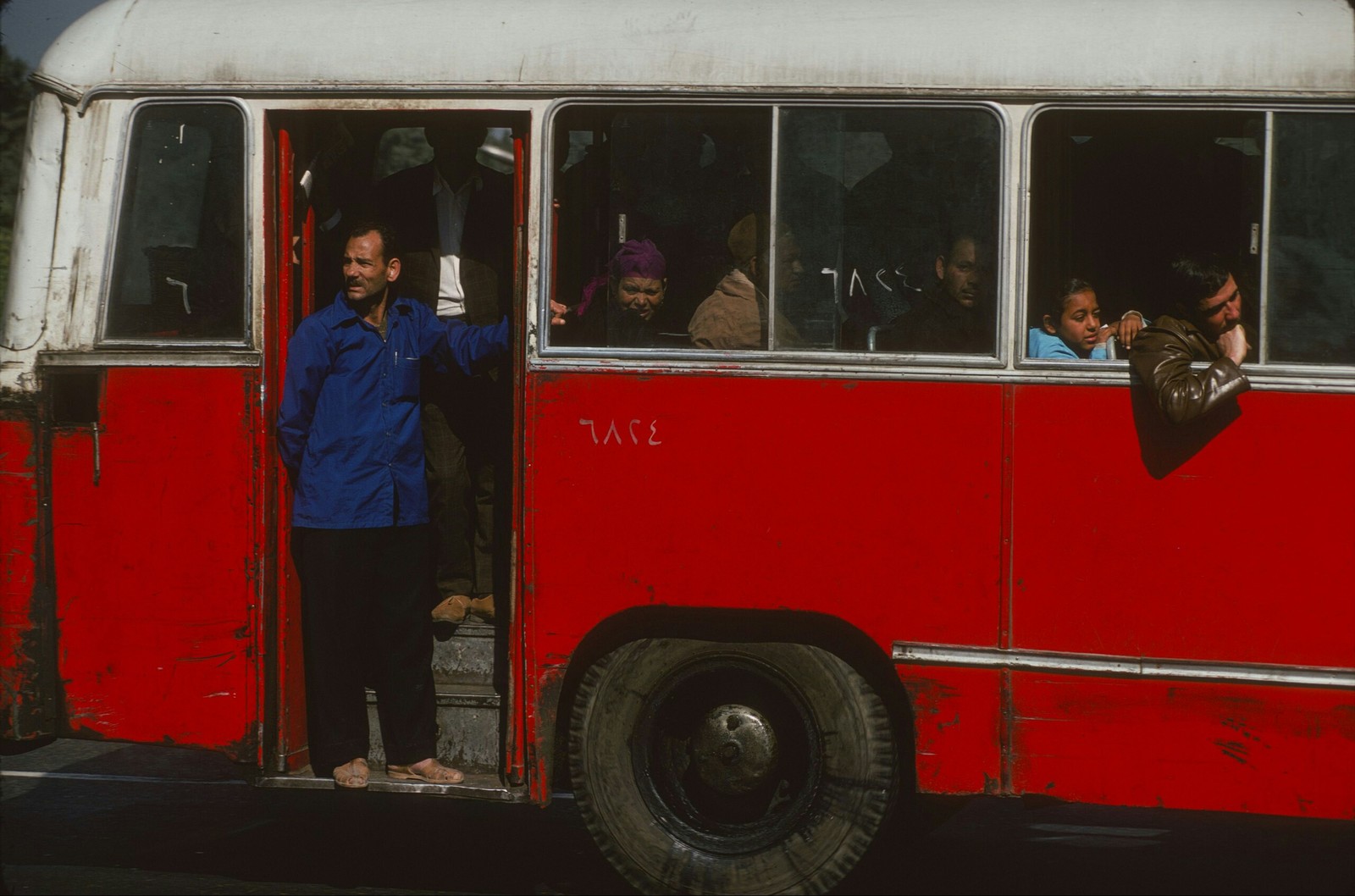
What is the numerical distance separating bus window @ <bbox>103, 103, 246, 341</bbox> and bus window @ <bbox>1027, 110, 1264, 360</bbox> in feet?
8.41

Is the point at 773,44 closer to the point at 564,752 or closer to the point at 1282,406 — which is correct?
the point at 1282,406

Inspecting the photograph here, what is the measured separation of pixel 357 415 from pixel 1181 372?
103 inches

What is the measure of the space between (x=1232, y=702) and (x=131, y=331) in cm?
363

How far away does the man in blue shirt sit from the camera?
192 inches

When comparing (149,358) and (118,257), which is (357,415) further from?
(118,257)

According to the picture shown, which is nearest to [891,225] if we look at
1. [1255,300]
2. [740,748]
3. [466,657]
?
[1255,300]

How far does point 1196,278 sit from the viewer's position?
4426 mm

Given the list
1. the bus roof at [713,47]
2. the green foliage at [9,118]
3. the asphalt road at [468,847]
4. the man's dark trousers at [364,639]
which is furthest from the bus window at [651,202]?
the green foliage at [9,118]

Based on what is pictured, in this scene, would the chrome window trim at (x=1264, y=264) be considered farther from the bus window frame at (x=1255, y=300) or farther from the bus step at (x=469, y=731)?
the bus step at (x=469, y=731)

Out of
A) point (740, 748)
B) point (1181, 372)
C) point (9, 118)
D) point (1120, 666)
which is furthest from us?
point (9, 118)

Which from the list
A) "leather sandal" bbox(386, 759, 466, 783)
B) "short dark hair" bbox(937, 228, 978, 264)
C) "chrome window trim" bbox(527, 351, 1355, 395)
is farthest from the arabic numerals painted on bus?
"leather sandal" bbox(386, 759, 466, 783)

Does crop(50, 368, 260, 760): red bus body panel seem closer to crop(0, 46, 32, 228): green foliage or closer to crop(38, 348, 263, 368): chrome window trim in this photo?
crop(38, 348, 263, 368): chrome window trim

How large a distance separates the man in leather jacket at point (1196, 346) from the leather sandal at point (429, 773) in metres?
2.55

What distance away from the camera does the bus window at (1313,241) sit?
14.0 ft
